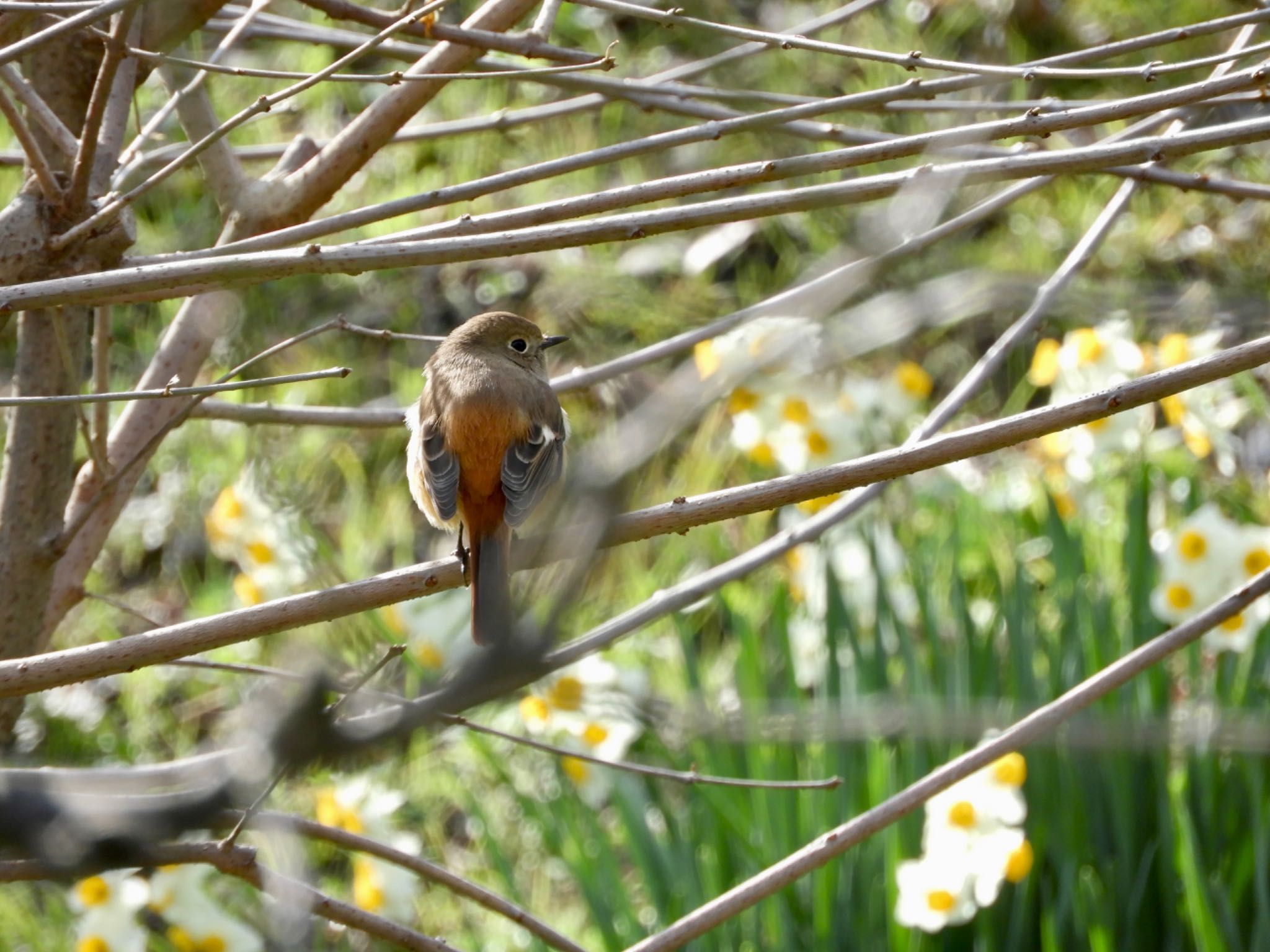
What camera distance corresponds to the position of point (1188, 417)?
382cm

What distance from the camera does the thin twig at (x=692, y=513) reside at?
62.9 inches

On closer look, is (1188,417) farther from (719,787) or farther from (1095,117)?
(1095,117)

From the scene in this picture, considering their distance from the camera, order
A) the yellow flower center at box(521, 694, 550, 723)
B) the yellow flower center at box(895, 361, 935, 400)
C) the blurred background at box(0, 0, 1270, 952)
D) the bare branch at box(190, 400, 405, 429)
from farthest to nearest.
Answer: the yellow flower center at box(895, 361, 935, 400)
the yellow flower center at box(521, 694, 550, 723)
the blurred background at box(0, 0, 1270, 952)
the bare branch at box(190, 400, 405, 429)

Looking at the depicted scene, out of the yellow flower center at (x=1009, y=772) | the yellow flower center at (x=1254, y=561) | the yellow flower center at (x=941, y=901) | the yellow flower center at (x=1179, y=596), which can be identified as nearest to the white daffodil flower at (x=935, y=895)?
the yellow flower center at (x=941, y=901)

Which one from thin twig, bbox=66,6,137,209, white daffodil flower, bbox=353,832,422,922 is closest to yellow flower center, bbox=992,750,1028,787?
white daffodil flower, bbox=353,832,422,922

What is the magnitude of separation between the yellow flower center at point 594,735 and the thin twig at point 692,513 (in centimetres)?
184

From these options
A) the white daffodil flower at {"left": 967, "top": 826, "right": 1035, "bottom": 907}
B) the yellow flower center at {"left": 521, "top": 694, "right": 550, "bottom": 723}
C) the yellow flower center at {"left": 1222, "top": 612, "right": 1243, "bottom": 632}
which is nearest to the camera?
the white daffodil flower at {"left": 967, "top": 826, "right": 1035, "bottom": 907}

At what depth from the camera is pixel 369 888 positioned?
335cm

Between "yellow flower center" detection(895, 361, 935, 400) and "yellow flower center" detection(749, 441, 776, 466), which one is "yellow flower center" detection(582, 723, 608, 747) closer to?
"yellow flower center" detection(749, 441, 776, 466)

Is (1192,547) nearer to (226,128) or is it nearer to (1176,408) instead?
(1176,408)

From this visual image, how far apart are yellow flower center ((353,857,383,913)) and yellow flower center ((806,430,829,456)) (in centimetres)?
145

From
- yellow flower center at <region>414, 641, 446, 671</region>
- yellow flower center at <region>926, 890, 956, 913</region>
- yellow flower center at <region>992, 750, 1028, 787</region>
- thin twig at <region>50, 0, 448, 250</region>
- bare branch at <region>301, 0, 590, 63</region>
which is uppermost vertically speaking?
bare branch at <region>301, 0, 590, 63</region>

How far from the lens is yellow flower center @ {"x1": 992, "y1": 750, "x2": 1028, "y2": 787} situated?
9.58 ft

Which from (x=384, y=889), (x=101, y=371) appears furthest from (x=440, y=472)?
(x=384, y=889)
